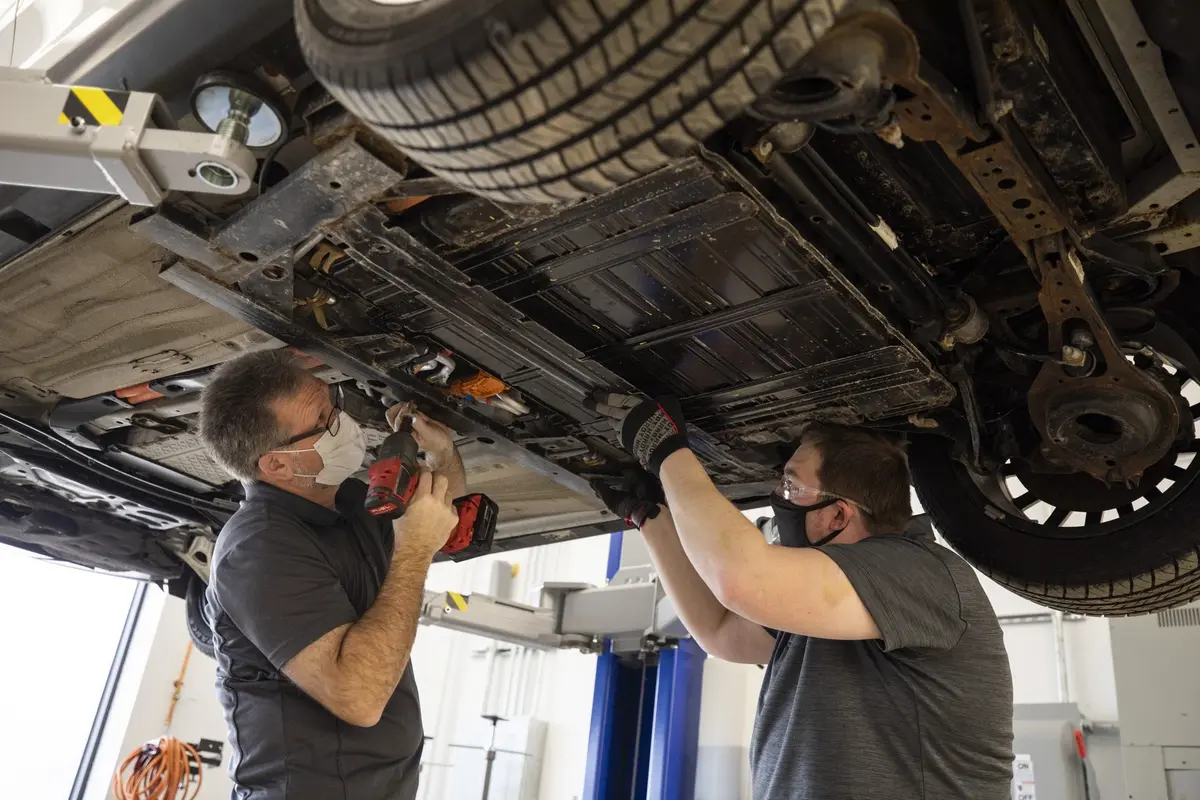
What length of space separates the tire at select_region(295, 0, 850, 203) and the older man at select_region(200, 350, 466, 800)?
3.78 ft

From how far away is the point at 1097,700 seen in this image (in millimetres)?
4637

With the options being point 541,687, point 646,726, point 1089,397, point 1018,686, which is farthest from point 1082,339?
point 541,687

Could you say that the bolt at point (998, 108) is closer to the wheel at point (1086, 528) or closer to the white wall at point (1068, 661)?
the wheel at point (1086, 528)

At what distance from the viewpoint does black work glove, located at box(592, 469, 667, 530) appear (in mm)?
2266

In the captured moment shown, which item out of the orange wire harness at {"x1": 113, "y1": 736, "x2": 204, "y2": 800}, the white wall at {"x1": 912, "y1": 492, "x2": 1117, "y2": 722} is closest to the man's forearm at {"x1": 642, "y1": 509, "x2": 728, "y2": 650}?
the white wall at {"x1": 912, "y1": 492, "x2": 1117, "y2": 722}

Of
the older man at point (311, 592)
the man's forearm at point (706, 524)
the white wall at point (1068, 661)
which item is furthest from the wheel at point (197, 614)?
the white wall at point (1068, 661)

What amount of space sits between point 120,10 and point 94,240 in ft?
1.65

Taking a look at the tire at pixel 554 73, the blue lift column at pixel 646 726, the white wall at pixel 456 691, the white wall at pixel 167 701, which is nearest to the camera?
the tire at pixel 554 73

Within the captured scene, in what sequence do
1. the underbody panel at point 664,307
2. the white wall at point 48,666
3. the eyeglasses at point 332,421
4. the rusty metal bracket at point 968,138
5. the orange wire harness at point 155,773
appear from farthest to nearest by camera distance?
the white wall at point 48,666 → the orange wire harness at point 155,773 → the eyeglasses at point 332,421 → the underbody panel at point 664,307 → the rusty metal bracket at point 968,138

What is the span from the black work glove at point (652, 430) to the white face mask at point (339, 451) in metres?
0.69

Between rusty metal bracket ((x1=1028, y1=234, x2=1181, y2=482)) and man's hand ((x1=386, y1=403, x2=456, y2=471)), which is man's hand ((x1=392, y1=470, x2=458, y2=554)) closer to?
man's hand ((x1=386, y1=403, x2=456, y2=471))

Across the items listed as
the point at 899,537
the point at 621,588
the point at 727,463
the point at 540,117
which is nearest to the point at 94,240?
the point at 540,117

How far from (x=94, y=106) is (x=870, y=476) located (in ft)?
5.19

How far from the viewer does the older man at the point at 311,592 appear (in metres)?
1.79
